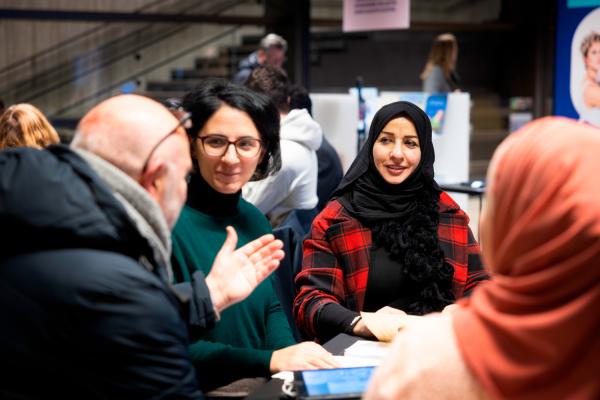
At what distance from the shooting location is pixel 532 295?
1.18 metres

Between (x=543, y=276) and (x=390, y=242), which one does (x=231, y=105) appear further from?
(x=543, y=276)

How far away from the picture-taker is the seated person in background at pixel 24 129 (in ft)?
12.5

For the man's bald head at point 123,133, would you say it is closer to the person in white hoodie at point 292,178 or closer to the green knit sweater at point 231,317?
the green knit sweater at point 231,317

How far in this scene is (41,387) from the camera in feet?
4.62

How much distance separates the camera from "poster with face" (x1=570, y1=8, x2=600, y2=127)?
5.19 metres

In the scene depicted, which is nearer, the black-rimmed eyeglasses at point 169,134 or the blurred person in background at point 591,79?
the black-rimmed eyeglasses at point 169,134

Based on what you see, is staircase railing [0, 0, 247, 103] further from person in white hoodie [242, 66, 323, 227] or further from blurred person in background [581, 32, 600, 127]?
blurred person in background [581, 32, 600, 127]

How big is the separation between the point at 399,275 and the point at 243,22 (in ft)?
22.8

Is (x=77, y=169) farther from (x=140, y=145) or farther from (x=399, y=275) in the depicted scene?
(x=399, y=275)

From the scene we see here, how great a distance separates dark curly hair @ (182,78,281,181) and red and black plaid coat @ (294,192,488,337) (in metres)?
0.37

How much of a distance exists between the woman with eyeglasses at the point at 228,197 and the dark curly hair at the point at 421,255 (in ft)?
1.51

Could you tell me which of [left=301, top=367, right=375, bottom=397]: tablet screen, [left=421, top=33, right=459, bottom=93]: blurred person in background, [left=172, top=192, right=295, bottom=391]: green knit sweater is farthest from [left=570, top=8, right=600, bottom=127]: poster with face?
[left=301, top=367, right=375, bottom=397]: tablet screen

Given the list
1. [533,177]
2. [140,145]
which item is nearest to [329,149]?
[140,145]

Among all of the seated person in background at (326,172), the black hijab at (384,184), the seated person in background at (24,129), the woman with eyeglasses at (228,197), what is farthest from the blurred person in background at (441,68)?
the woman with eyeglasses at (228,197)
